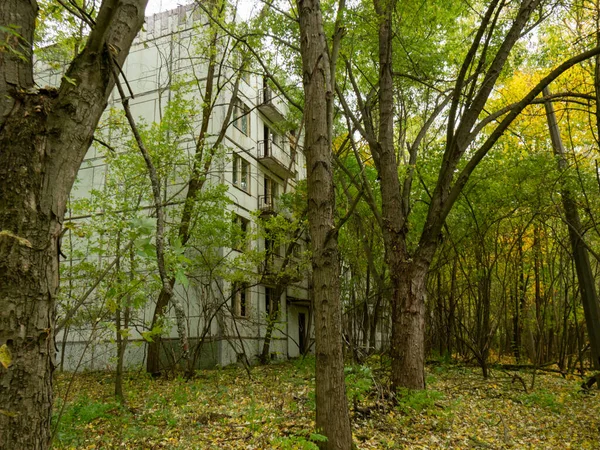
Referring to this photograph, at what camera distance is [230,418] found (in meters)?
6.90

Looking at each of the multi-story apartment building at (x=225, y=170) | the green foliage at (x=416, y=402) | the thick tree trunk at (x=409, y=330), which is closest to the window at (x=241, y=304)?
the multi-story apartment building at (x=225, y=170)

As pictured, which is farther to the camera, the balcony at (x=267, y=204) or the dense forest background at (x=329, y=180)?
the balcony at (x=267, y=204)

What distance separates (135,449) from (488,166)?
1072 cm

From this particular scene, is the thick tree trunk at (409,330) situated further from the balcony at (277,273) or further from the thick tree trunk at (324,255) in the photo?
the balcony at (277,273)

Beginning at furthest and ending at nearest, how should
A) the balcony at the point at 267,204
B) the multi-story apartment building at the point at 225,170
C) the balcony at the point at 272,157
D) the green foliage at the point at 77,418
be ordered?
the balcony at the point at 272,157 < the balcony at the point at 267,204 < the multi-story apartment building at the point at 225,170 < the green foliage at the point at 77,418

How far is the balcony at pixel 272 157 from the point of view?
2017cm

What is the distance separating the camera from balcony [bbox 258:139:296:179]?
20172 mm

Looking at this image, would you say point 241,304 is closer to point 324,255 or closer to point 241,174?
point 241,174

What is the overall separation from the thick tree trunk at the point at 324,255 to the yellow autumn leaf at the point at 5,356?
3222 mm

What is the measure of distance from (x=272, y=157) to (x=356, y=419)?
14.9 meters

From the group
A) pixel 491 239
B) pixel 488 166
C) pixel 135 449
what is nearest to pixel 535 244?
pixel 491 239

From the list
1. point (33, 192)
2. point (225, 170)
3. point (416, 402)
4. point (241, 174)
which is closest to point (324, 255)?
point (33, 192)

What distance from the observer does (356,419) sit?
6426mm

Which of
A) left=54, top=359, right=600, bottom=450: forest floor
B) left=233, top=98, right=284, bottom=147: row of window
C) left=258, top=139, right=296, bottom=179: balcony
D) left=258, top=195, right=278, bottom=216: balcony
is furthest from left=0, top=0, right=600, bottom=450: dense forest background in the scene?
left=233, top=98, right=284, bottom=147: row of window
